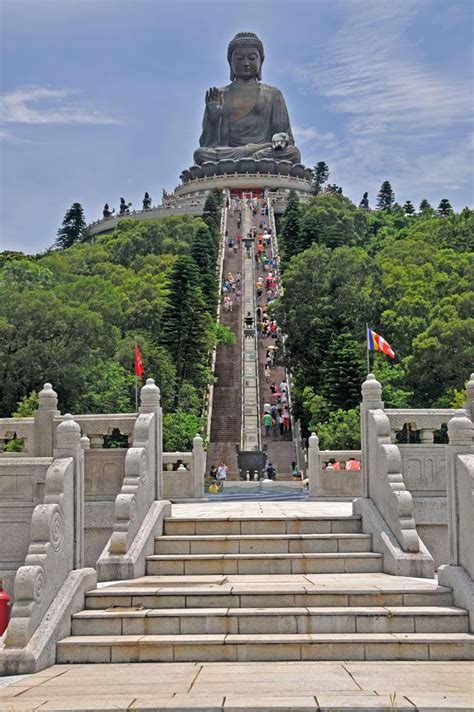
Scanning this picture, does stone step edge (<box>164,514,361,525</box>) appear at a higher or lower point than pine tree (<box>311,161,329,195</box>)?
lower

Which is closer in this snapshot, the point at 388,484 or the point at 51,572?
the point at 51,572

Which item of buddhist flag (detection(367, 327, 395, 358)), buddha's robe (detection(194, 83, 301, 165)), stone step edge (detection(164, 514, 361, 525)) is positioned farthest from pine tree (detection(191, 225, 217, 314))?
stone step edge (detection(164, 514, 361, 525))

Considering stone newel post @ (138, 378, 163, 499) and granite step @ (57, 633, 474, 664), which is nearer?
granite step @ (57, 633, 474, 664)

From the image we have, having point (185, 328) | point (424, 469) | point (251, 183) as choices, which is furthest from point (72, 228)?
point (424, 469)

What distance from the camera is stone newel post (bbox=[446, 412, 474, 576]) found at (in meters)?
8.56

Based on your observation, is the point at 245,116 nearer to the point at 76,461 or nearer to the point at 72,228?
the point at 72,228

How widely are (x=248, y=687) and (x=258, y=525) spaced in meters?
3.49

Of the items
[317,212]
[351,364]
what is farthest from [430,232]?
[351,364]

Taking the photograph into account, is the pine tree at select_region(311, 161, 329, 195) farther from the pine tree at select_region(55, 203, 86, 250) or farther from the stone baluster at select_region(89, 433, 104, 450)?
the stone baluster at select_region(89, 433, 104, 450)

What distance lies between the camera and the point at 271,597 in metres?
8.29

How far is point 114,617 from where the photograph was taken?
8.09 meters

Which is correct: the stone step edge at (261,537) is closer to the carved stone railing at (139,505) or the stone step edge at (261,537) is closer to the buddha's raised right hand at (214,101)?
the carved stone railing at (139,505)

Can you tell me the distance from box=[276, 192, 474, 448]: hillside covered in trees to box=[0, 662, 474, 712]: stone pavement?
20.5 meters

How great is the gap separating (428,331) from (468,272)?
6.56m
